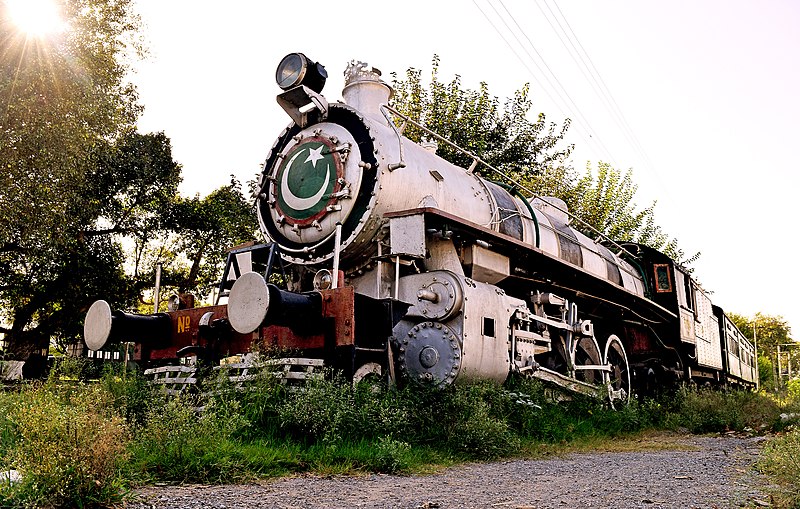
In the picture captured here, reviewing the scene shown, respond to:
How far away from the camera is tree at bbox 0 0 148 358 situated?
1205 cm

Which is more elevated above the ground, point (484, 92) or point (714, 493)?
point (484, 92)

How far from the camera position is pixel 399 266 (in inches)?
271

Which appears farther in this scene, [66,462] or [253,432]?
[253,432]

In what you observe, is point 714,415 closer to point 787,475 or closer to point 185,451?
point 787,475

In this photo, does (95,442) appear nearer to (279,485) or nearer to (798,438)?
(279,485)

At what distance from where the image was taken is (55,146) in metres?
12.6

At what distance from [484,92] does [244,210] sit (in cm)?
723

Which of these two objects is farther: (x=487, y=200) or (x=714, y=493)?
(x=487, y=200)

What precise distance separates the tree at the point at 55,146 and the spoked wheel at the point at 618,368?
10034 mm

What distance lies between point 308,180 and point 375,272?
1167 mm

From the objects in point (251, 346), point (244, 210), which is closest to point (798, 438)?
point (251, 346)

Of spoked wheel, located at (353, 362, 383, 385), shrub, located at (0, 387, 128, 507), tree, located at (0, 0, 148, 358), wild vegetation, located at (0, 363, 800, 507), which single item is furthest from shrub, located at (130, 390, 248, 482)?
tree, located at (0, 0, 148, 358)

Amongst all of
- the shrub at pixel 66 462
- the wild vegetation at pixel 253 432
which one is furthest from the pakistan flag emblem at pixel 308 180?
the shrub at pixel 66 462

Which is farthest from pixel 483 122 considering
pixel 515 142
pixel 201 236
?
pixel 201 236
